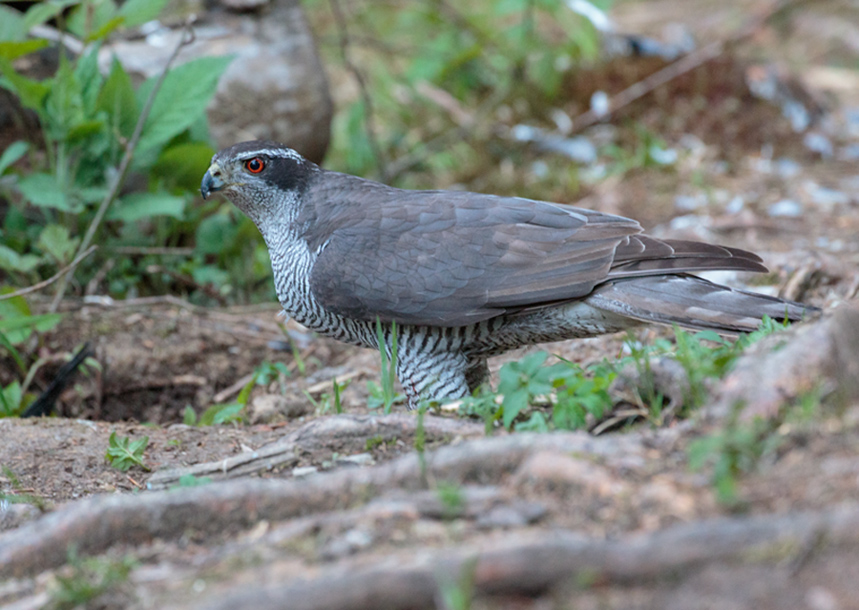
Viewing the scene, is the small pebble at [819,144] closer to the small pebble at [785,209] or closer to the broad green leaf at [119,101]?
the small pebble at [785,209]

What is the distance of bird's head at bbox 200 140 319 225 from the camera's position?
15.2 feet

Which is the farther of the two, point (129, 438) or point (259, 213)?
point (259, 213)

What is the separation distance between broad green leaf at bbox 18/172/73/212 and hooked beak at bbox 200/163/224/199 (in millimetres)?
1118

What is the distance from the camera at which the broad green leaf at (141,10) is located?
543cm

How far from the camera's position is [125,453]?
364 cm

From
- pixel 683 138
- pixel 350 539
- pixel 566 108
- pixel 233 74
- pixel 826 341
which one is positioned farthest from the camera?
pixel 566 108

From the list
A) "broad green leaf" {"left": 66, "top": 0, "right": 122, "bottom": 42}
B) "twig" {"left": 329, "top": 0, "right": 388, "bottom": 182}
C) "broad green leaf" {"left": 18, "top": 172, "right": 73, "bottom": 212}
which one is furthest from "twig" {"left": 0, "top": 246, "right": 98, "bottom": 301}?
"twig" {"left": 329, "top": 0, "right": 388, "bottom": 182}

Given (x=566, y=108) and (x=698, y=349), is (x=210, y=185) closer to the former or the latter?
(x=698, y=349)

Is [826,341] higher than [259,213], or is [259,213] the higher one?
[826,341]

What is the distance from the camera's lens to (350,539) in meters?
2.24

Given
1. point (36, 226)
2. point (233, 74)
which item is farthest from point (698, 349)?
point (233, 74)

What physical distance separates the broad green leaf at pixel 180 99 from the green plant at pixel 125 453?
2342 millimetres

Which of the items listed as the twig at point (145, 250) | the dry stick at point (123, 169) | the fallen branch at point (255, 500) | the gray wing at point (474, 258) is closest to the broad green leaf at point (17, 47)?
the dry stick at point (123, 169)

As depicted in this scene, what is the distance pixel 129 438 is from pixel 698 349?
2.44m
